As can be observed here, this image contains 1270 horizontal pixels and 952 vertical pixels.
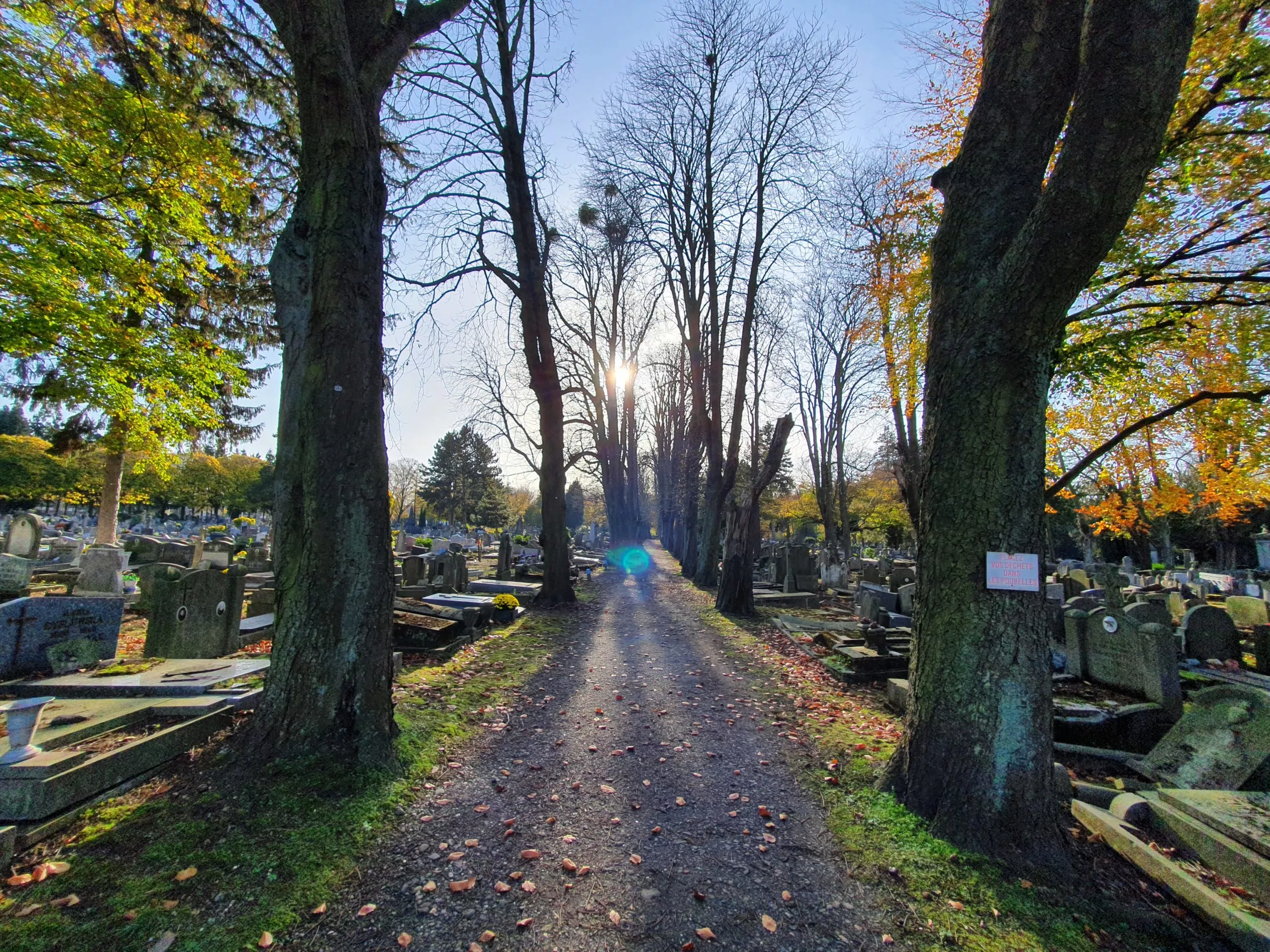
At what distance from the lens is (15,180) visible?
27.5ft

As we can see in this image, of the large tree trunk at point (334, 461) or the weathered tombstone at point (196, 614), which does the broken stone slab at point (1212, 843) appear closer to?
the large tree trunk at point (334, 461)

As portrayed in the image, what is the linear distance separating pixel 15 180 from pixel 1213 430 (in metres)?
18.3

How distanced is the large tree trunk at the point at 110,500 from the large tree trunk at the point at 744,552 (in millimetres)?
16161

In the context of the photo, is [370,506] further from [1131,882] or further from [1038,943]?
[1131,882]

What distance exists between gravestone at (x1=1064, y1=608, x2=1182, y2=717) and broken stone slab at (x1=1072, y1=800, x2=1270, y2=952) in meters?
2.90

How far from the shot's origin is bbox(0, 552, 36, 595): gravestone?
9062mm

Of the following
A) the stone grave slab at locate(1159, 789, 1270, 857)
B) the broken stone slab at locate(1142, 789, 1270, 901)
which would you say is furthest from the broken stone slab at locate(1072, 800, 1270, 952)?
the stone grave slab at locate(1159, 789, 1270, 857)

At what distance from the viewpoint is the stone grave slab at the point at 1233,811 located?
258 centimetres

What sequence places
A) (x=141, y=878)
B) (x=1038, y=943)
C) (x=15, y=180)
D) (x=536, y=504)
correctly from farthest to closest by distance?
(x=536, y=504), (x=15, y=180), (x=141, y=878), (x=1038, y=943)

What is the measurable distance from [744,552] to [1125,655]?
650cm

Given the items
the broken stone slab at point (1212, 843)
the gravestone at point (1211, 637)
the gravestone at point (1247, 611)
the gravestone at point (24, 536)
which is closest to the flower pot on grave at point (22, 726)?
the broken stone slab at point (1212, 843)

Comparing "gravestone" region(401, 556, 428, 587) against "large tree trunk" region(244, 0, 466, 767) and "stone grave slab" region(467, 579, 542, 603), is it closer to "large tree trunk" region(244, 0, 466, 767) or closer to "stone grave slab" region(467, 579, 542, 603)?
"stone grave slab" region(467, 579, 542, 603)

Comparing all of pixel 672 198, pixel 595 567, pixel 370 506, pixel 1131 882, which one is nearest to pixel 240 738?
pixel 370 506

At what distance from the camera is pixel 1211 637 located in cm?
775
